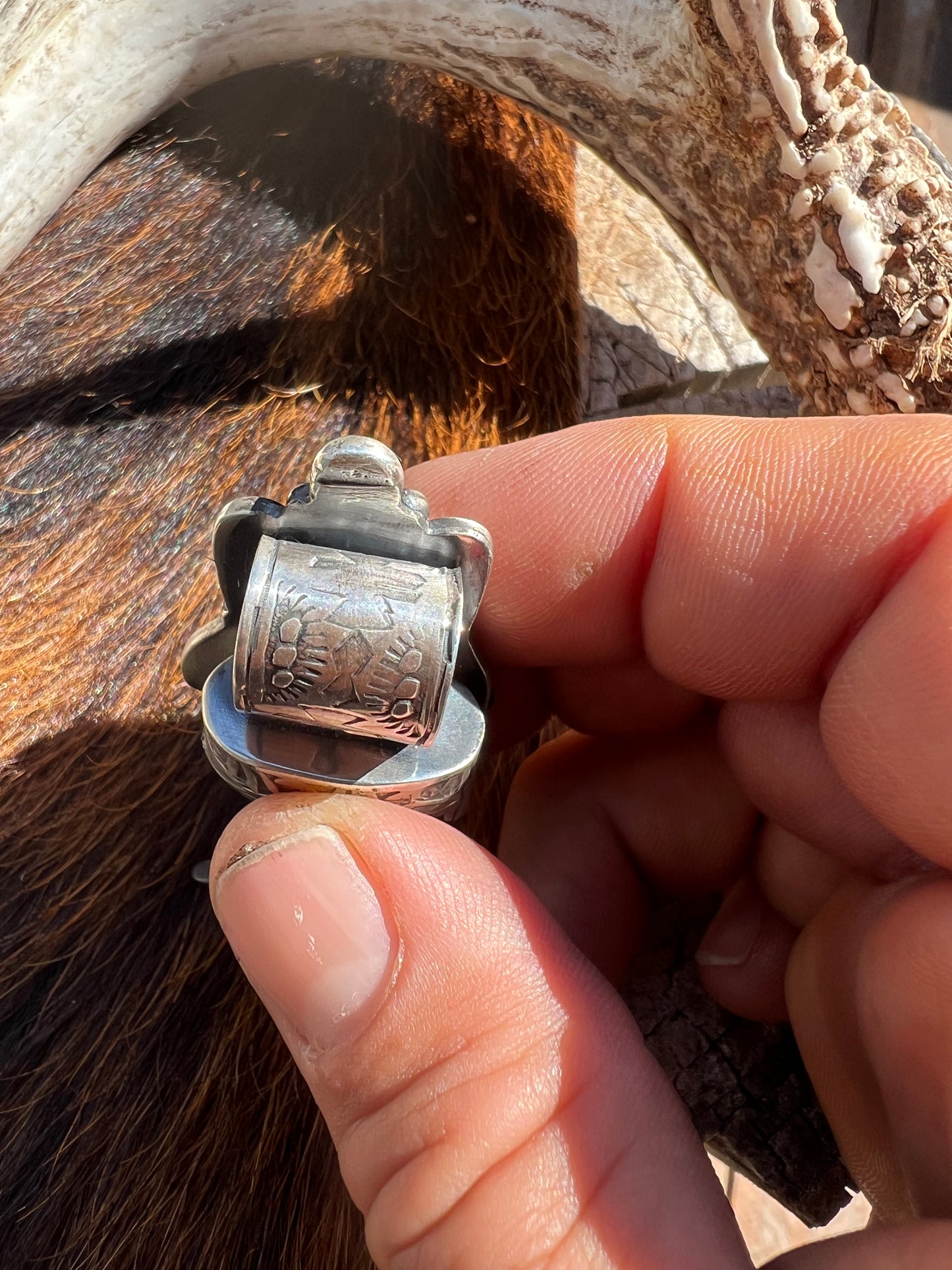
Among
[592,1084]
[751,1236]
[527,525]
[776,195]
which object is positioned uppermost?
[776,195]

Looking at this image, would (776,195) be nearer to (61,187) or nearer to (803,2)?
(803,2)

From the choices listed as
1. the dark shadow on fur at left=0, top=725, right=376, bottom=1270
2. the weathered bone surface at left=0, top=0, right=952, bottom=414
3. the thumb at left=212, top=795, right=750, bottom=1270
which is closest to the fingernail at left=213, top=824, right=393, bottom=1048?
the thumb at left=212, top=795, right=750, bottom=1270

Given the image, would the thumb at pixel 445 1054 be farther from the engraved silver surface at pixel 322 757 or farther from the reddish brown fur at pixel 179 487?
the reddish brown fur at pixel 179 487

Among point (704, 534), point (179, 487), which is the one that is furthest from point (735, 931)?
point (179, 487)

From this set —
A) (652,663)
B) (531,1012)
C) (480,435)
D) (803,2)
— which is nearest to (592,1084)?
(531,1012)

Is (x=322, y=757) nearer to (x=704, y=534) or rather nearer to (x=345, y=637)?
(x=345, y=637)

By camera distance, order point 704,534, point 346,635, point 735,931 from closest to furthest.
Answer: point 346,635 < point 704,534 < point 735,931
